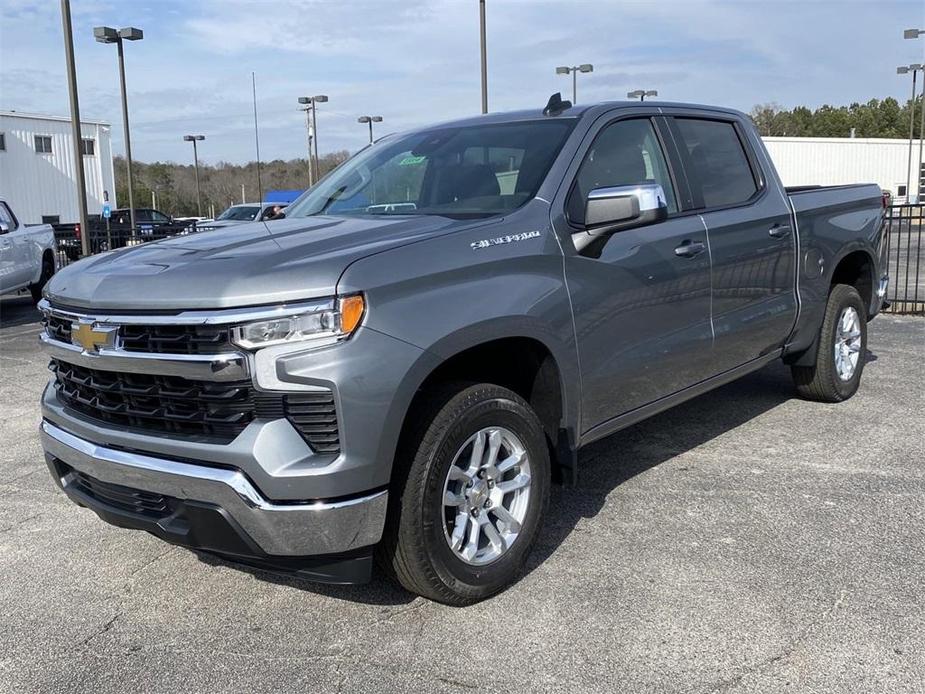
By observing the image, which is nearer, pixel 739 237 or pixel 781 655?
pixel 781 655

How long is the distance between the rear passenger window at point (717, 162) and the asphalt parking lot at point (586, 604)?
4.99 ft

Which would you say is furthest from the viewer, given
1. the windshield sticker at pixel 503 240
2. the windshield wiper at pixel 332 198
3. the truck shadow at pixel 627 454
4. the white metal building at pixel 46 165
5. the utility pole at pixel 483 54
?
the white metal building at pixel 46 165

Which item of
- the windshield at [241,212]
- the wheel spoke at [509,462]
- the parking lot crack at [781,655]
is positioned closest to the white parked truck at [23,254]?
the windshield at [241,212]

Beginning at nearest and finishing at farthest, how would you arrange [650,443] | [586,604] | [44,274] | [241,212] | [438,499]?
[438,499] → [586,604] → [650,443] → [44,274] → [241,212]

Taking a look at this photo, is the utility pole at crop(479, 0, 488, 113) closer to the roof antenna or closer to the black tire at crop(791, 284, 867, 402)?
the black tire at crop(791, 284, 867, 402)

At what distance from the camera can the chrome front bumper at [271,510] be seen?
9.15ft

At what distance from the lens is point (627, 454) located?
5172 mm

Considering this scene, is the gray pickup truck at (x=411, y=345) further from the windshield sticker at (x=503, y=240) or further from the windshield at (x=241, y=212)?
the windshield at (x=241, y=212)

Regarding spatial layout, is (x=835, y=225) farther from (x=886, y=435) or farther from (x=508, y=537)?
(x=508, y=537)

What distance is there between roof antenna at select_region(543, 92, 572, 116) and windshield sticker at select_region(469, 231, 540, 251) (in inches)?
39.8

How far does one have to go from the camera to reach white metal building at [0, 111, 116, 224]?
4038 cm

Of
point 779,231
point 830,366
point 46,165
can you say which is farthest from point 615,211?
point 46,165

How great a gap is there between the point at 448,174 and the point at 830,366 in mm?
3255

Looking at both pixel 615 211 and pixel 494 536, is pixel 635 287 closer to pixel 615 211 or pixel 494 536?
pixel 615 211
